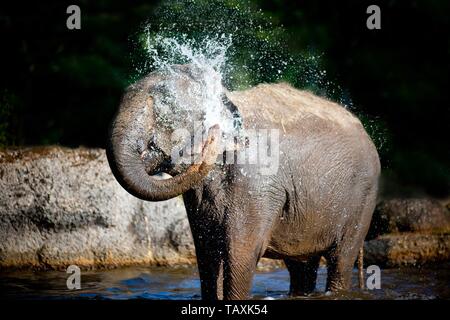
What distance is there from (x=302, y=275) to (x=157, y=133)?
2120mm

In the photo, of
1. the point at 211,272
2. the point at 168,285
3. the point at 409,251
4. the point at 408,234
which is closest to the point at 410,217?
the point at 408,234

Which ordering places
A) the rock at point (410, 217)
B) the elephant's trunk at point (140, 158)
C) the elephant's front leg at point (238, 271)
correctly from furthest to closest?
the rock at point (410, 217)
the elephant's front leg at point (238, 271)
the elephant's trunk at point (140, 158)

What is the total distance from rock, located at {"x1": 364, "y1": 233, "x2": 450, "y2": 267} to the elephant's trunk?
332cm

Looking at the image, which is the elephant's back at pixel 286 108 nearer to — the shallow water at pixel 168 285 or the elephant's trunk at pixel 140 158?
the elephant's trunk at pixel 140 158

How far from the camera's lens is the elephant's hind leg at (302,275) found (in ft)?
24.9

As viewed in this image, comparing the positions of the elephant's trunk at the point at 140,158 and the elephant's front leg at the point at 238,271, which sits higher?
the elephant's trunk at the point at 140,158

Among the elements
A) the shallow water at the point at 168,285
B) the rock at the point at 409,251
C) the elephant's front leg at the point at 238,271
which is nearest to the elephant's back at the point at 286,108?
the elephant's front leg at the point at 238,271

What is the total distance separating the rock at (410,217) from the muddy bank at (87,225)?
13.2 inches

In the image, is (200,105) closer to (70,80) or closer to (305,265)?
(305,265)

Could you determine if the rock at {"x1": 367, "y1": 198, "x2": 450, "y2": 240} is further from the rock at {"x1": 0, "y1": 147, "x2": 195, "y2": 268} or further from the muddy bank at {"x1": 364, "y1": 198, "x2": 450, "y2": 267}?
the rock at {"x1": 0, "y1": 147, "x2": 195, "y2": 268}

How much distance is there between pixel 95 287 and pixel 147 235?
48.0 inches

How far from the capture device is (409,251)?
894cm

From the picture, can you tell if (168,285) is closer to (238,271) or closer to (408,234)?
(238,271)
